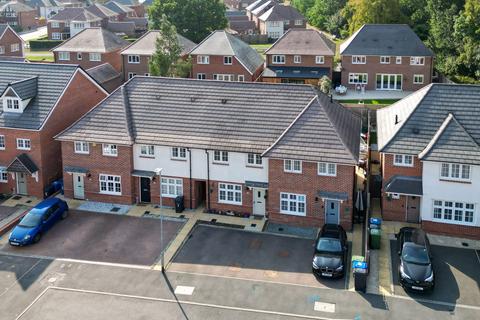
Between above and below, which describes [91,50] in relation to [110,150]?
above

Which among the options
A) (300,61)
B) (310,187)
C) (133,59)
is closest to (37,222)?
(310,187)

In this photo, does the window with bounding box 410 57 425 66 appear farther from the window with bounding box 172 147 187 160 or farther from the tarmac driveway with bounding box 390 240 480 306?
the window with bounding box 172 147 187 160

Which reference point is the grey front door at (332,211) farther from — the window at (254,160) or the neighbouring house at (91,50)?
the neighbouring house at (91,50)

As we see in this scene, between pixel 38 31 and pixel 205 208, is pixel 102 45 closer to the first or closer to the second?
pixel 205 208

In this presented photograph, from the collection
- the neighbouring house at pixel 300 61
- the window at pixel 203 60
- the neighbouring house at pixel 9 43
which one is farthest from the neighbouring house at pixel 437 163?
the neighbouring house at pixel 9 43

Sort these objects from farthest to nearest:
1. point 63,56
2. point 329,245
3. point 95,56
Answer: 1. point 63,56
2. point 95,56
3. point 329,245

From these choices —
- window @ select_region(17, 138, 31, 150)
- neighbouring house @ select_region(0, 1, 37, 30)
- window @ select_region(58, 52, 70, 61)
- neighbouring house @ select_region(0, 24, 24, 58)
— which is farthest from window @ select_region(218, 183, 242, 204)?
neighbouring house @ select_region(0, 1, 37, 30)

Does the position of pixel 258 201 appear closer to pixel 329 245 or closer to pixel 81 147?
pixel 329 245
